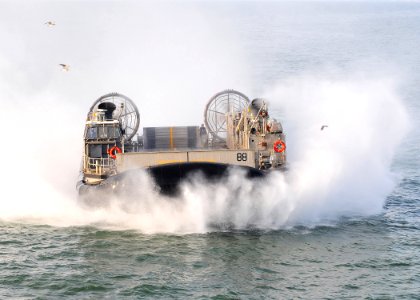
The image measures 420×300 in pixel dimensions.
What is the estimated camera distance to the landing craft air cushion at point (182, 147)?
90.1 ft

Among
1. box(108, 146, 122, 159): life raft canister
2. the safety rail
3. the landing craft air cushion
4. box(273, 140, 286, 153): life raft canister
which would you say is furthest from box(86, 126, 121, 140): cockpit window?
box(273, 140, 286, 153): life raft canister

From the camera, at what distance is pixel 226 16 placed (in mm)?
122500

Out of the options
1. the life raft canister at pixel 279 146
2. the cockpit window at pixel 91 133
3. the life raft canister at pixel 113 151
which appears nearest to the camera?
the life raft canister at pixel 113 151

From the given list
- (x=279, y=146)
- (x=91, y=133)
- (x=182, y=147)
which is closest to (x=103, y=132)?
(x=91, y=133)

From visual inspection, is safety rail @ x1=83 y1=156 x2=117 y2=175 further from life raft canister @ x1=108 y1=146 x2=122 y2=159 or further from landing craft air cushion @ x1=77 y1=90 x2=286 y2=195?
life raft canister @ x1=108 y1=146 x2=122 y2=159

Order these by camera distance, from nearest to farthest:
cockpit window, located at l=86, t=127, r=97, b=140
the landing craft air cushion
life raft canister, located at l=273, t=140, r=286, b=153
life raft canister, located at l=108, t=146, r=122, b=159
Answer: the landing craft air cushion
life raft canister, located at l=108, t=146, r=122, b=159
life raft canister, located at l=273, t=140, r=286, b=153
cockpit window, located at l=86, t=127, r=97, b=140

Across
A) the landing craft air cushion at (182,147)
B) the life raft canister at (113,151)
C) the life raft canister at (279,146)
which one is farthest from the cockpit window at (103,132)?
the life raft canister at (279,146)

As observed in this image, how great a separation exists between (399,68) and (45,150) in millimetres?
46523

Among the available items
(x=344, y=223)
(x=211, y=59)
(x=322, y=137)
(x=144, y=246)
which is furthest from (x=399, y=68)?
(x=144, y=246)

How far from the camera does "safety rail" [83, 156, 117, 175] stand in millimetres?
30270

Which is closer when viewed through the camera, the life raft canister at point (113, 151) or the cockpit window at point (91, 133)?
the life raft canister at point (113, 151)

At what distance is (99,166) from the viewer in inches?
1204

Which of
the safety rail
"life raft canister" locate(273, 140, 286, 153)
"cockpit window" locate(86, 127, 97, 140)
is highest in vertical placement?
"cockpit window" locate(86, 127, 97, 140)

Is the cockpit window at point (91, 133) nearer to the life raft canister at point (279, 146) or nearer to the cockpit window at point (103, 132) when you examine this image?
the cockpit window at point (103, 132)
